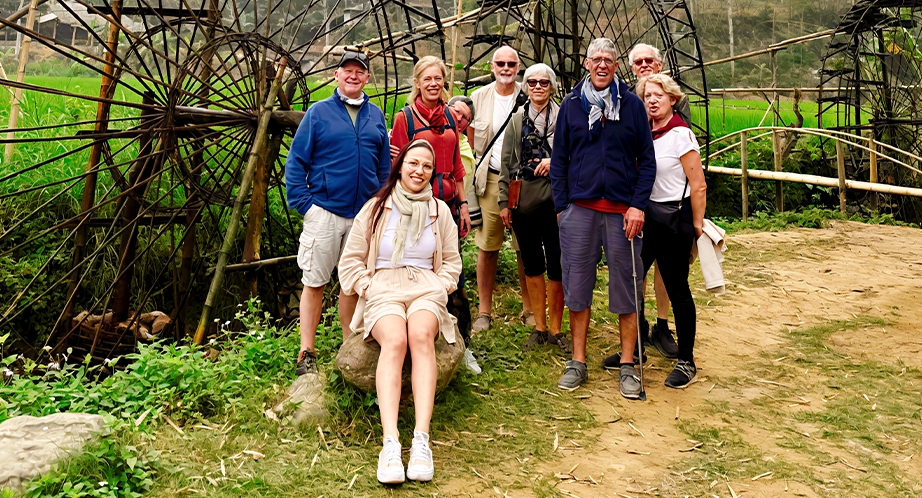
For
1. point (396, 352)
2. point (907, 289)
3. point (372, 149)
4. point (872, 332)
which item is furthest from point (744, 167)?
point (396, 352)

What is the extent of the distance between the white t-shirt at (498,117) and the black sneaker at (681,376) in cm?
156

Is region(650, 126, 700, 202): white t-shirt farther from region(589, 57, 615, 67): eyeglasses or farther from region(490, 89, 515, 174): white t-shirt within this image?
region(490, 89, 515, 174): white t-shirt

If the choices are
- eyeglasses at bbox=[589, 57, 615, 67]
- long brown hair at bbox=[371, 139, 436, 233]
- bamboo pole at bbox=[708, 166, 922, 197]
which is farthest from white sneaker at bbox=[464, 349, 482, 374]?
bamboo pole at bbox=[708, 166, 922, 197]

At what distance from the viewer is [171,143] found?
5.36 meters

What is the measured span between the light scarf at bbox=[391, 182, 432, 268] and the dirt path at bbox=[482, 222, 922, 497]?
3.84 feet

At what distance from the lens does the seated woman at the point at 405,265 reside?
11.4ft

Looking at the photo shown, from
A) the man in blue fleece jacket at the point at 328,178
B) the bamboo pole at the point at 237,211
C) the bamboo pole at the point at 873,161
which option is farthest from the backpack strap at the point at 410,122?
the bamboo pole at the point at 873,161

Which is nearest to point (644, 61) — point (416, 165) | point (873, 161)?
point (416, 165)

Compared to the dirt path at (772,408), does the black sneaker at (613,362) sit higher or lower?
higher

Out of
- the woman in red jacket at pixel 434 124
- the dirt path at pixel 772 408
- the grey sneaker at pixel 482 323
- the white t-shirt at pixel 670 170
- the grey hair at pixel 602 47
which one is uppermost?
the grey hair at pixel 602 47

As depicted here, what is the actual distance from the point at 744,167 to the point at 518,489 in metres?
8.69

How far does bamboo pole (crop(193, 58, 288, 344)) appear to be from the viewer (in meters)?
4.87

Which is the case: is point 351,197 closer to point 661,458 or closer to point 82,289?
point 661,458

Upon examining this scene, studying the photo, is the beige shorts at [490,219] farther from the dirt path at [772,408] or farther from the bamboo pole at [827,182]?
the bamboo pole at [827,182]
